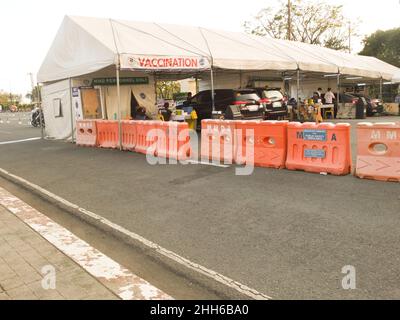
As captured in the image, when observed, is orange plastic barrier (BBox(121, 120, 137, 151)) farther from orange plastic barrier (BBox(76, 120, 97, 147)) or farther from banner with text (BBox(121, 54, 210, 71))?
orange plastic barrier (BBox(76, 120, 97, 147))

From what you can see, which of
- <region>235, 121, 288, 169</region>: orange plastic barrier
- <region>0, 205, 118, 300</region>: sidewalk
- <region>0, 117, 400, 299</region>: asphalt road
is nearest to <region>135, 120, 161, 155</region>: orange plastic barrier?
<region>0, 117, 400, 299</region>: asphalt road

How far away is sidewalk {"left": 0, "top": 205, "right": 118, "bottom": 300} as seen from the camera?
3.44 m

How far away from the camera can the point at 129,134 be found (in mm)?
12297

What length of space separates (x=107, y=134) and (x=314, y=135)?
7.89 metres

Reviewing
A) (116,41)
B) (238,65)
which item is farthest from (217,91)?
(116,41)

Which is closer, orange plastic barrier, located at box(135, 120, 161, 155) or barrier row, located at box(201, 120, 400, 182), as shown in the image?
barrier row, located at box(201, 120, 400, 182)

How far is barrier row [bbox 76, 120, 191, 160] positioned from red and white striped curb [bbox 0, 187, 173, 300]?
4594 mm

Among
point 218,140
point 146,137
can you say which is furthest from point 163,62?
point 218,140

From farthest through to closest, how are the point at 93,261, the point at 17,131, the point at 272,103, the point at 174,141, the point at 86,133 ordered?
1. the point at 17,131
2. the point at 272,103
3. the point at 86,133
4. the point at 174,141
5. the point at 93,261

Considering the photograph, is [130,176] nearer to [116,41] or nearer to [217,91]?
[116,41]

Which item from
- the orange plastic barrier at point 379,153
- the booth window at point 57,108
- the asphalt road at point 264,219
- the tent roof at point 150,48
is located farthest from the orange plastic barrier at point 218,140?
the booth window at point 57,108

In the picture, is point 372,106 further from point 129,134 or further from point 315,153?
point 315,153

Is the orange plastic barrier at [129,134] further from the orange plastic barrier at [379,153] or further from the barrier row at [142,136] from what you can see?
the orange plastic barrier at [379,153]
